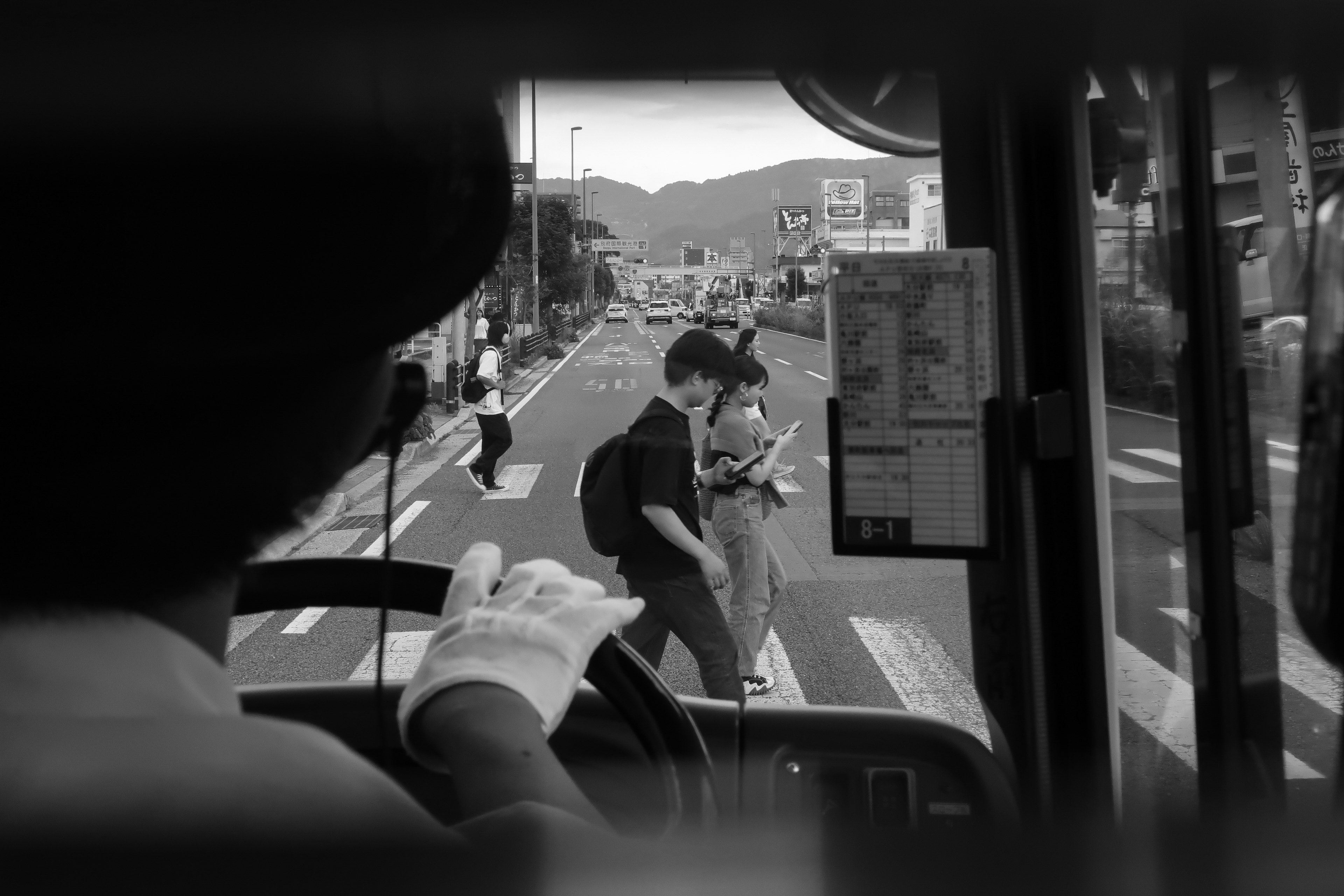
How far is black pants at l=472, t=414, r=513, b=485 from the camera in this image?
1.63 m

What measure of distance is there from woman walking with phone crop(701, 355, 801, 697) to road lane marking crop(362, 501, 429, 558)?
423 mm

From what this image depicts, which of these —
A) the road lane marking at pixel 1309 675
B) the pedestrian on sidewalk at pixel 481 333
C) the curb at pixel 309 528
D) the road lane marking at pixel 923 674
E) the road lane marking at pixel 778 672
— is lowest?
the road lane marking at pixel 778 672

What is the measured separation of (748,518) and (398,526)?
3.39 feet

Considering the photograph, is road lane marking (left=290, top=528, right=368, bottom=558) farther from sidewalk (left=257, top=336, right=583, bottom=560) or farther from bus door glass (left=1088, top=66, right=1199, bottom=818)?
bus door glass (left=1088, top=66, right=1199, bottom=818)

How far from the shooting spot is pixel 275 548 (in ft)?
3.77

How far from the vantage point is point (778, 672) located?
313 cm

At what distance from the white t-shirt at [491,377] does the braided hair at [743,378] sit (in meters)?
0.29

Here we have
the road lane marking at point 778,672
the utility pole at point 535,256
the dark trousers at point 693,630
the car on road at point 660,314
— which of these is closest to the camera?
the utility pole at point 535,256

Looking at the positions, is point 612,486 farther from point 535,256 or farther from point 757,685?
point 757,685

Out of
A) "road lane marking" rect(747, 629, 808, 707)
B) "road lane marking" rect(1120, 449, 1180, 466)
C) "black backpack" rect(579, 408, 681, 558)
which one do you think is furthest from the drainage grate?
"road lane marking" rect(747, 629, 808, 707)

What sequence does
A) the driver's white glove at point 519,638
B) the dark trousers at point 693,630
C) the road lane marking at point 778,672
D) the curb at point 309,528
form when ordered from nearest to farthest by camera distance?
the curb at point 309,528 → the driver's white glove at point 519,638 → the dark trousers at point 693,630 → the road lane marking at point 778,672

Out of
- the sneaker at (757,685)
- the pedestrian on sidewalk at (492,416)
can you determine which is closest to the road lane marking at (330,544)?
the pedestrian on sidewalk at (492,416)

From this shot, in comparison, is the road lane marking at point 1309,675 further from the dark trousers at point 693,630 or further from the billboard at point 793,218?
the dark trousers at point 693,630

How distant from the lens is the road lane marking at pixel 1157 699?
1.41 m
